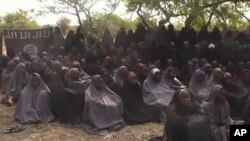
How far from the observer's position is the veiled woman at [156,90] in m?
8.77

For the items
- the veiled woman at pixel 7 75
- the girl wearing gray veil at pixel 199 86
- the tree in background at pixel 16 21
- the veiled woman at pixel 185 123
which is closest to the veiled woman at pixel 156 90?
the girl wearing gray veil at pixel 199 86

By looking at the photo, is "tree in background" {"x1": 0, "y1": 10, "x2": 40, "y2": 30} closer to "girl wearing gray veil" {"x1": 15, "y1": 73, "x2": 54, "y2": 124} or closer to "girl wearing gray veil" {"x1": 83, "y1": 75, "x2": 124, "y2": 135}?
"girl wearing gray veil" {"x1": 15, "y1": 73, "x2": 54, "y2": 124}

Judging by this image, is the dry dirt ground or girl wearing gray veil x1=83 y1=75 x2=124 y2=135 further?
girl wearing gray veil x1=83 y1=75 x2=124 y2=135

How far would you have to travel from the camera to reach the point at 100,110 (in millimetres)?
8188

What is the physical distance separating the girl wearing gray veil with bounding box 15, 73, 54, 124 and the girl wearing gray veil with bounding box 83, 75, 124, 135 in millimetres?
787

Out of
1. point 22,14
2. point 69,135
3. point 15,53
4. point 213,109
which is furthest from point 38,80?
point 22,14

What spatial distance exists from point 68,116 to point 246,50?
4.96m

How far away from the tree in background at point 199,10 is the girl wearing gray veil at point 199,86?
4840 mm

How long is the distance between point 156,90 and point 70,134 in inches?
75.2

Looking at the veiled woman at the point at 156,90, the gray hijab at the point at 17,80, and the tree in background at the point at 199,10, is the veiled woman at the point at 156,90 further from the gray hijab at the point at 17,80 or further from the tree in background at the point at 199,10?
the tree in background at the point at 199,10

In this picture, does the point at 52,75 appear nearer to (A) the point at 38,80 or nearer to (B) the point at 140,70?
(A) the point at 38,80

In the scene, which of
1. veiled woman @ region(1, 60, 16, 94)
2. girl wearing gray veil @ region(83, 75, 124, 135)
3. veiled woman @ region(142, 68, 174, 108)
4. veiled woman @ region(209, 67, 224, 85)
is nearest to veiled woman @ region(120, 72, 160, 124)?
veiled woman @ region(142, 68, 174, 108)

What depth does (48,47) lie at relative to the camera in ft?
42.4

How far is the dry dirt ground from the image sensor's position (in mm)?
7625
